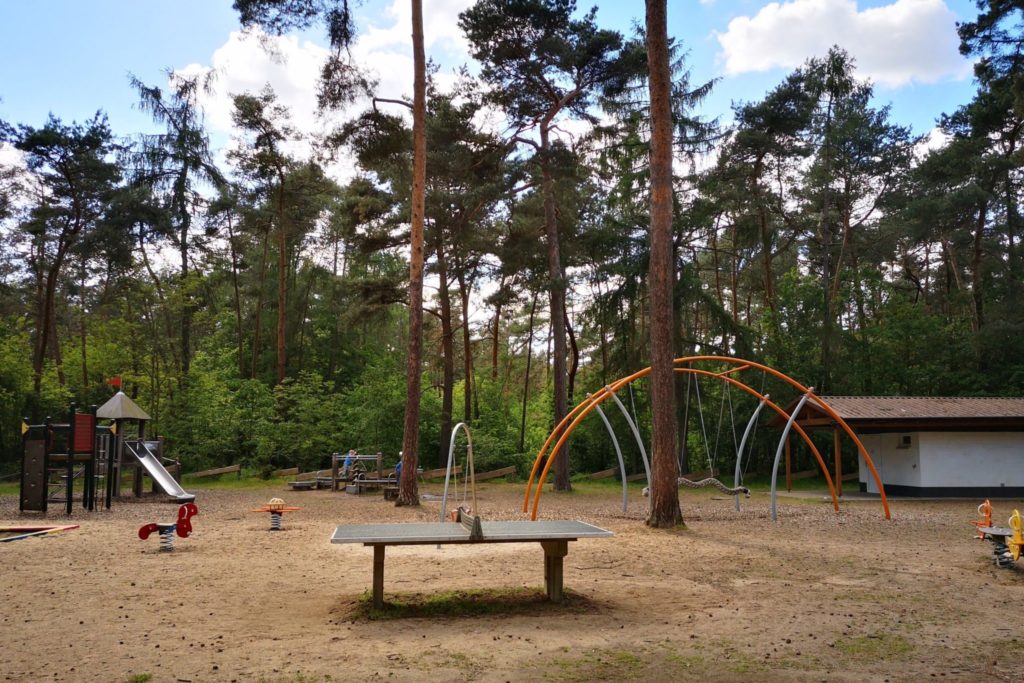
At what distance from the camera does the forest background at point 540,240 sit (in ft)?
69.4

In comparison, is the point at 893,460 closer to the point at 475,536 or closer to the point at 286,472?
the point at 475,536

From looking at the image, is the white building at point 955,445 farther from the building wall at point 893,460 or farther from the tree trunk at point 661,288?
the tree trunk at point 661,288

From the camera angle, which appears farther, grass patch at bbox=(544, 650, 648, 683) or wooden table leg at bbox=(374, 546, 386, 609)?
wooden table leg at bbox=(374, 546, 386, 609)

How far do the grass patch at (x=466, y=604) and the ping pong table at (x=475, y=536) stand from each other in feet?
0.44

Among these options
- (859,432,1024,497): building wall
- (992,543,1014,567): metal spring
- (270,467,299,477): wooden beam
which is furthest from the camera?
(270,467,299,477): wooden beam

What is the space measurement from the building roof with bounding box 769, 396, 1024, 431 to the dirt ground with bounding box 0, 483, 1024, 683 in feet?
22.4

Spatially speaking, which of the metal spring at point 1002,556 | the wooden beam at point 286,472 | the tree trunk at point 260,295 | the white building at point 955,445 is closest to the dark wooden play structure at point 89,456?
the wooden beam at point 286,472

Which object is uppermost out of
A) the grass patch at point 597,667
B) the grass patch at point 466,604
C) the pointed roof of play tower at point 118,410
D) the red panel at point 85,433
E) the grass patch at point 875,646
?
the pointed roof of play tower at point 118,410

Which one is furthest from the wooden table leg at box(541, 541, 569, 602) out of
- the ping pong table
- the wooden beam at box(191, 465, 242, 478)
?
the wooden beam at box(191, 465, 242, 478)

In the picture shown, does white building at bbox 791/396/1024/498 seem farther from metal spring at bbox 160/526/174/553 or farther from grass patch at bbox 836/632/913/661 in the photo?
metal spring at bbox 160/526/174/553

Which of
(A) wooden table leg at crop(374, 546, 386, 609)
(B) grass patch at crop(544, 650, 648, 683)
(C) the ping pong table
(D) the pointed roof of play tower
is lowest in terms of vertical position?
(B) grass patch at crop(544, 650, 648, 683)

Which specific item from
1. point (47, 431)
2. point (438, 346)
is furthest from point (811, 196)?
point (47, 431)

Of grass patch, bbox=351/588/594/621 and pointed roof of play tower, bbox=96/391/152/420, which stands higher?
pointed roof of play tower, bbox=96/391/152/420

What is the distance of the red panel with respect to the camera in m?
14.7
